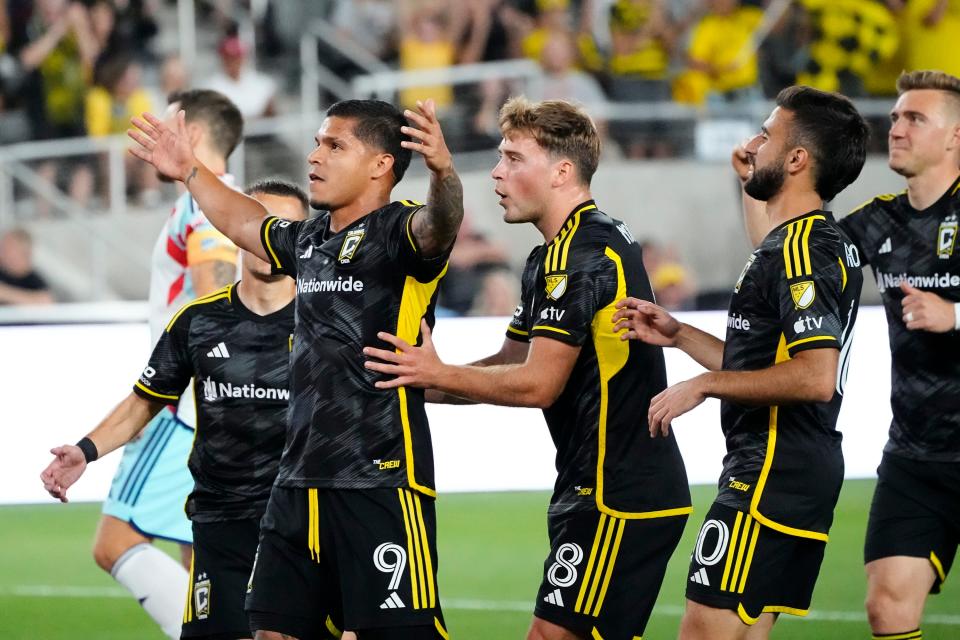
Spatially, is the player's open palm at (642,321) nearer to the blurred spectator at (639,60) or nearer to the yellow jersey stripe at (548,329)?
the yellow jersey stripe at (548,329)

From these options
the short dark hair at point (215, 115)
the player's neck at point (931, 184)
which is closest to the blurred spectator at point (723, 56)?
the short dark hair at point (215, 115)

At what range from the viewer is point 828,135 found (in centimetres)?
471

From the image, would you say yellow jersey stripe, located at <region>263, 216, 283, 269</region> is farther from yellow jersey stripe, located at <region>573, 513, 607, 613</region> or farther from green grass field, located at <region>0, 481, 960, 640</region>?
green grass field, located at <region>0, 481, 960, 640</region>

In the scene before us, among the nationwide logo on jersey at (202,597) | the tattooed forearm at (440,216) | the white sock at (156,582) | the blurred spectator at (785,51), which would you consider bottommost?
the white sock at (156,582)

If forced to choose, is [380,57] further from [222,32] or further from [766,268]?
[766,268]

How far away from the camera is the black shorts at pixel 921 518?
5449 mm

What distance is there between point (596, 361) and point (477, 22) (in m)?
10.4

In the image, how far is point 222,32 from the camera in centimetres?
1516

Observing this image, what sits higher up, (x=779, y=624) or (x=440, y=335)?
(x=440, y=335)

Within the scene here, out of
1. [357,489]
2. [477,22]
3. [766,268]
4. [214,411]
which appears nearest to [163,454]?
[214,411]

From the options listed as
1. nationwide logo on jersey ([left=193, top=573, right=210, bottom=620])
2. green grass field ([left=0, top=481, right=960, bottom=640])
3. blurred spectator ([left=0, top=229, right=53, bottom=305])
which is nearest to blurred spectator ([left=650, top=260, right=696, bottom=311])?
green grass field ([left=0, top=481, right=960, bottom=640])

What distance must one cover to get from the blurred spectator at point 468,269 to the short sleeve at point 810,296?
7.82 metres

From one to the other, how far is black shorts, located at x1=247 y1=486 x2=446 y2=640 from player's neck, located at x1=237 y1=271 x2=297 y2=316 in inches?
38.2

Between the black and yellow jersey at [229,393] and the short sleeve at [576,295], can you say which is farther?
the black and yellow jersey at [229,393]
